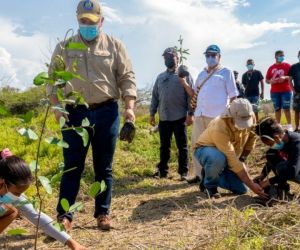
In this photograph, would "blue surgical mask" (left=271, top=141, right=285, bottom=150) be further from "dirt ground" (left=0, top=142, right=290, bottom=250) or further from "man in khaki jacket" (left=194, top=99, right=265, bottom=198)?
"dirt ground" (left=0, top=142, right=290, bottom=250)

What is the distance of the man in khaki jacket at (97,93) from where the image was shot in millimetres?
3102

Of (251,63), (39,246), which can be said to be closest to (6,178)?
(39,246)

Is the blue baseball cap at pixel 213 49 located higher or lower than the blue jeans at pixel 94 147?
higher

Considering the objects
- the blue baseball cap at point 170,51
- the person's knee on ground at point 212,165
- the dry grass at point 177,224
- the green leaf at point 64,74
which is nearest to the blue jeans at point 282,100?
the blue baseball cap at point 170,51

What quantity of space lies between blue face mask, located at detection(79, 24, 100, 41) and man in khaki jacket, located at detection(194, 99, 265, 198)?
53.1 inches

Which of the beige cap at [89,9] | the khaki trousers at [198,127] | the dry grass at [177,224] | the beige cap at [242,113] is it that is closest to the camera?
the dry grass at [177,224]

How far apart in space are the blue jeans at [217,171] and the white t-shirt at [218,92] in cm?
67

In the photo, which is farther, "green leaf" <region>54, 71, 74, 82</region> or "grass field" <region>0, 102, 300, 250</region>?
"grass field" <region>0, 102, 300, 250</region>

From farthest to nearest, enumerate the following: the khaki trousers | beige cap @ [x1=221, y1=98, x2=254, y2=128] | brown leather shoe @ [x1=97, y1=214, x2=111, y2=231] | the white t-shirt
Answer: the khaki trousers → the white t-shirt → beige cap @ [x1=221, y1=98, x2=254, y2=128] → brown leather shoe @ [x1=97, y1=214, x2=111, y2=231]

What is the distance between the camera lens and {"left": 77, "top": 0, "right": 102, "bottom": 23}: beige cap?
3.04 metres

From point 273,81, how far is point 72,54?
4927mm

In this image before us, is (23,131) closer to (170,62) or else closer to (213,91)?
(213,91)

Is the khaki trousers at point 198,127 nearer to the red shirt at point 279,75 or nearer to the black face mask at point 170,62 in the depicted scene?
the black face mask at point 170,62

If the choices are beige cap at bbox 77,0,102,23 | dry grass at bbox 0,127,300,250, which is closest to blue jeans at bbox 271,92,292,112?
dry grass at bbox 0,127,300,250
